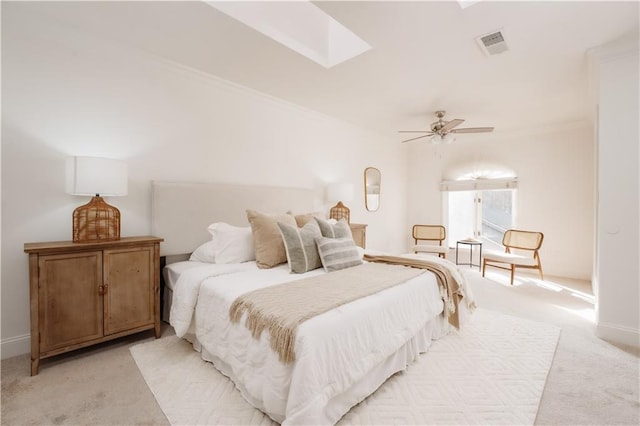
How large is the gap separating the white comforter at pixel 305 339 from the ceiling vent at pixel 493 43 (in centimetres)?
203

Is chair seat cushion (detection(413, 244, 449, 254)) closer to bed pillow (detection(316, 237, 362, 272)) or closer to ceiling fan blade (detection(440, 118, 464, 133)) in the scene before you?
ceiling fan blade (detection(440, 118, 464, 133))

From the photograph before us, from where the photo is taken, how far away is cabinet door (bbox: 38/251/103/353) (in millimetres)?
1942

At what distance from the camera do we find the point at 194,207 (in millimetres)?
3018

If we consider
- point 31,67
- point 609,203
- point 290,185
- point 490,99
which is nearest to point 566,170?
point 490,99

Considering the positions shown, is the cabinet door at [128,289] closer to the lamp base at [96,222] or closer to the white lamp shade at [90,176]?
the lamp base at [96,222]

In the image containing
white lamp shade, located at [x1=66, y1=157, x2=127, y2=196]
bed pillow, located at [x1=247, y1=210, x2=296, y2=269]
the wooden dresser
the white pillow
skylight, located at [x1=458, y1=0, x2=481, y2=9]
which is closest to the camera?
the wooden dresser

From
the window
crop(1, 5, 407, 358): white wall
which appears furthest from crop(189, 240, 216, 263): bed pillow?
the window

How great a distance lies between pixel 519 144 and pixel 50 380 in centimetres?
670

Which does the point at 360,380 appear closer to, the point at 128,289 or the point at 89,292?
the point at 128,289

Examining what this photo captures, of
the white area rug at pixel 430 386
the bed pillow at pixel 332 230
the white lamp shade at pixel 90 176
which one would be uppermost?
the white lamp shade at pixel 90 176

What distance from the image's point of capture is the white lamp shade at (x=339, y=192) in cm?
441

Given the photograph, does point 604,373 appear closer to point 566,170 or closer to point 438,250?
point 438,250

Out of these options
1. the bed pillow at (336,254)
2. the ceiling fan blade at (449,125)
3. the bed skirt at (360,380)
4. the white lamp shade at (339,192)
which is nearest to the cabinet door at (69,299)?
the bed skirt at (360,380)

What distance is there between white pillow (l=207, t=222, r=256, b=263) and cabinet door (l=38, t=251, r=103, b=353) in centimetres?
88
